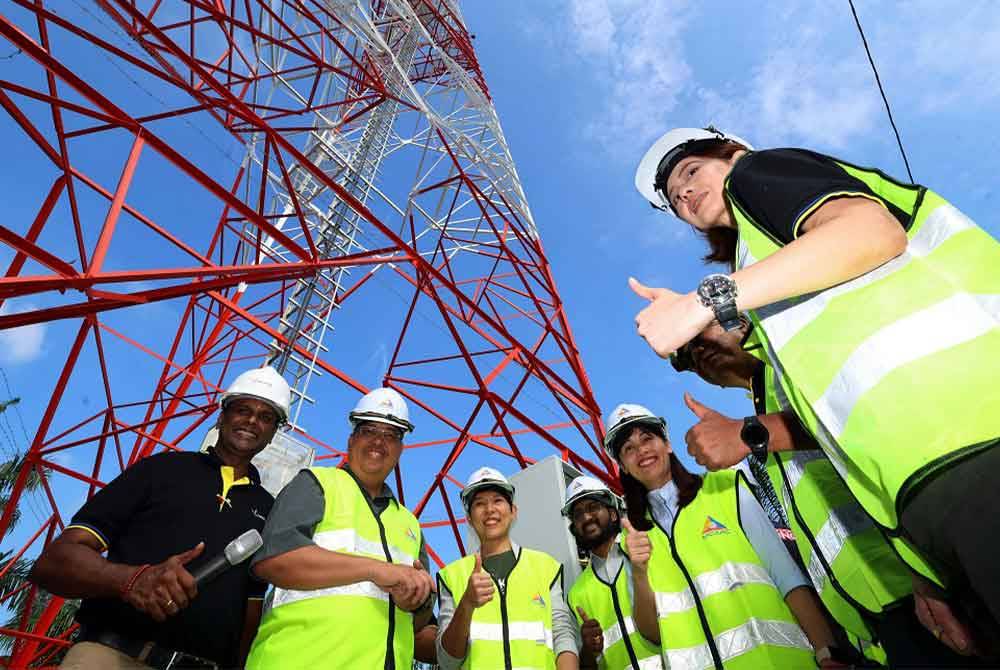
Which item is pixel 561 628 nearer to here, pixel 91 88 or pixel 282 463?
pixel 282 463

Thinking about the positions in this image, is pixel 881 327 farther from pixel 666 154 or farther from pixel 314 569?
pixel 314 569

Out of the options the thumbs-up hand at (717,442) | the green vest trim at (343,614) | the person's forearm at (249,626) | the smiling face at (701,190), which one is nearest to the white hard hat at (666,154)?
the smiling face at (701,190)

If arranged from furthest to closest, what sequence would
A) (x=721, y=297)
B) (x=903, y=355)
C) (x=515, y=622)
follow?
(x=515, y=622) < (x=721, y=297) < (x=903, y=355)

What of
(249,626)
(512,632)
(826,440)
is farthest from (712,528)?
(249,626)

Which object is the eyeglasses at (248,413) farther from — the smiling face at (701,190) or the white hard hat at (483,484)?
the smiling face at (701,190)

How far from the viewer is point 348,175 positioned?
925 cm

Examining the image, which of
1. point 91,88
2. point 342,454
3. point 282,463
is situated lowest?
point 282,463

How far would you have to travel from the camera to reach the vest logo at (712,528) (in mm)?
2643

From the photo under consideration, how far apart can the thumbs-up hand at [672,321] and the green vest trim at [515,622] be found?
6.77 ft

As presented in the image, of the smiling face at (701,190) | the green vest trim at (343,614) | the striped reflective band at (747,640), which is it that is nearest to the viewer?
the smiling face at (701,190)

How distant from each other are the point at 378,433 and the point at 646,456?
152 cm

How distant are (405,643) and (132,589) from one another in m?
1.08

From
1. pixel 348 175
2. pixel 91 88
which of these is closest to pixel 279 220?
pixel 348 175

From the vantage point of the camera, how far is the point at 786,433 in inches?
78.4
